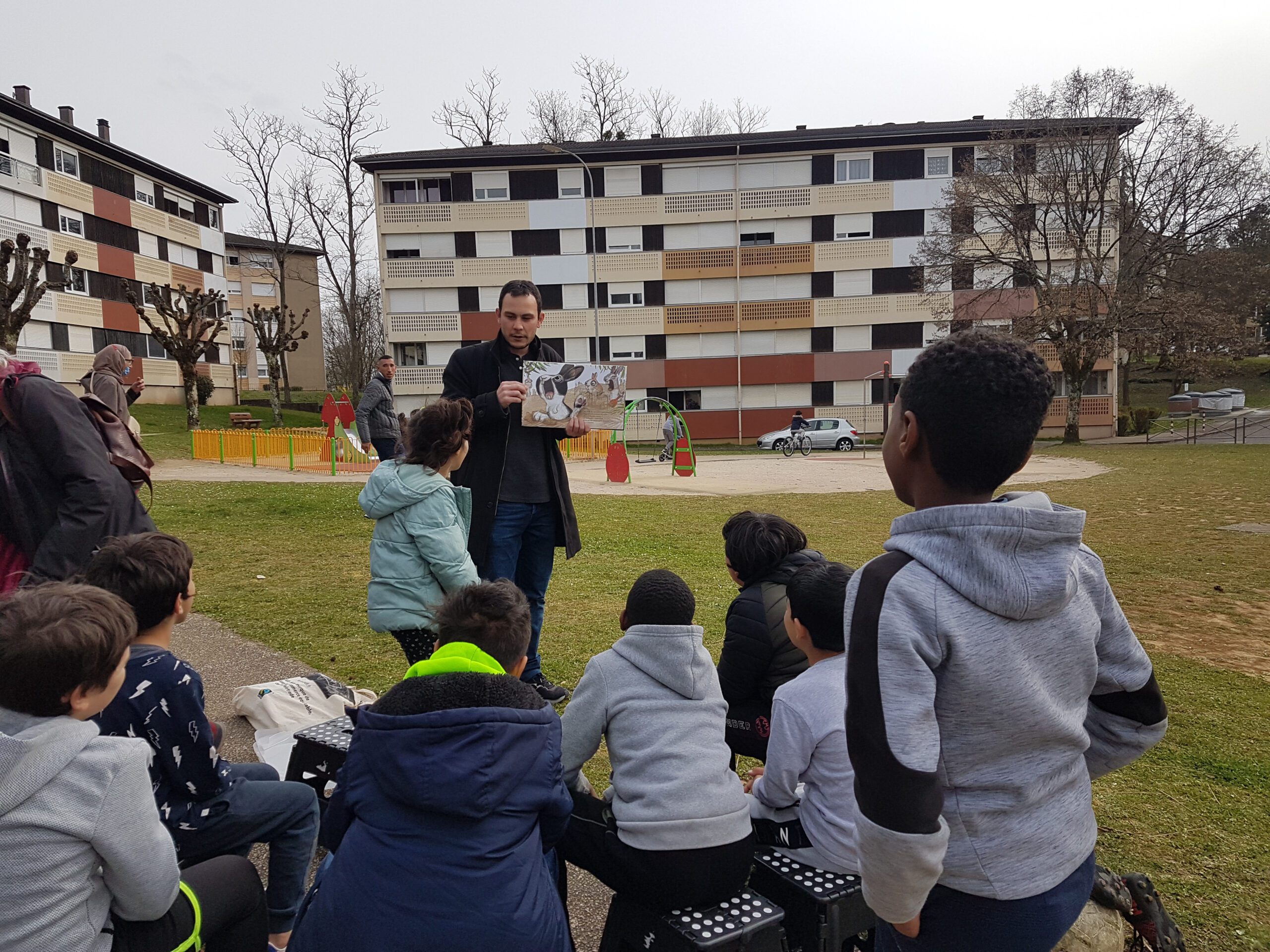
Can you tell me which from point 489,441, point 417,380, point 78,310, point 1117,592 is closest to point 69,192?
point 78,310

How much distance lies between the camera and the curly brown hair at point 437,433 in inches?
156

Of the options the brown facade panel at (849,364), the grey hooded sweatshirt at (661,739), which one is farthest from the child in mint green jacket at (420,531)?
the brown facade panel at (849,364)

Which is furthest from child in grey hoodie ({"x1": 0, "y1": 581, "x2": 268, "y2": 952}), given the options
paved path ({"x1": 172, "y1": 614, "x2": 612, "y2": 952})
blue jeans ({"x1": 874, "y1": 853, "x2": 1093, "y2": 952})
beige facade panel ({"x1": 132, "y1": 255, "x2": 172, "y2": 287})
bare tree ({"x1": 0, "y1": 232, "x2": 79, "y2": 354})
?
beige facade panel ({"x1": 132, "y1": 255, "x2": 172, "y2": 287})

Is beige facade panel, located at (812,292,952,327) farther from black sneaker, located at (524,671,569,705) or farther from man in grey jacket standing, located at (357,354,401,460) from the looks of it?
black sneaker, located at (524,671,569,705)

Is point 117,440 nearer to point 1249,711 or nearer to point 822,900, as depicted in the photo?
point 822,900

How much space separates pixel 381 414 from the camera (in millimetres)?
12594

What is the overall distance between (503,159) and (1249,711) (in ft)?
150

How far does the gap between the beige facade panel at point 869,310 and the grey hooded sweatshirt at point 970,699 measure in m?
→ 46.2

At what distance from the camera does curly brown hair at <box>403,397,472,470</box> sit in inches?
156

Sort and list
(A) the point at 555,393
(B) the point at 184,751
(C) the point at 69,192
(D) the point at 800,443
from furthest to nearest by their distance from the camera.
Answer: (C) the point at 69,192
(D) the point at 800,443
(A) the point at 555,393
(B) the point at 184,751

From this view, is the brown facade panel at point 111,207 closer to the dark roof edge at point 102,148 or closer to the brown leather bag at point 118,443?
the dark roof edge at point 102,148

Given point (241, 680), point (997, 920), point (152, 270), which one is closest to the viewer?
point (997, 920)

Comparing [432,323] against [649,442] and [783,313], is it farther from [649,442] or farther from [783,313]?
[783,313]

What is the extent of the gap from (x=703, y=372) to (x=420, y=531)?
4316 centimetres
